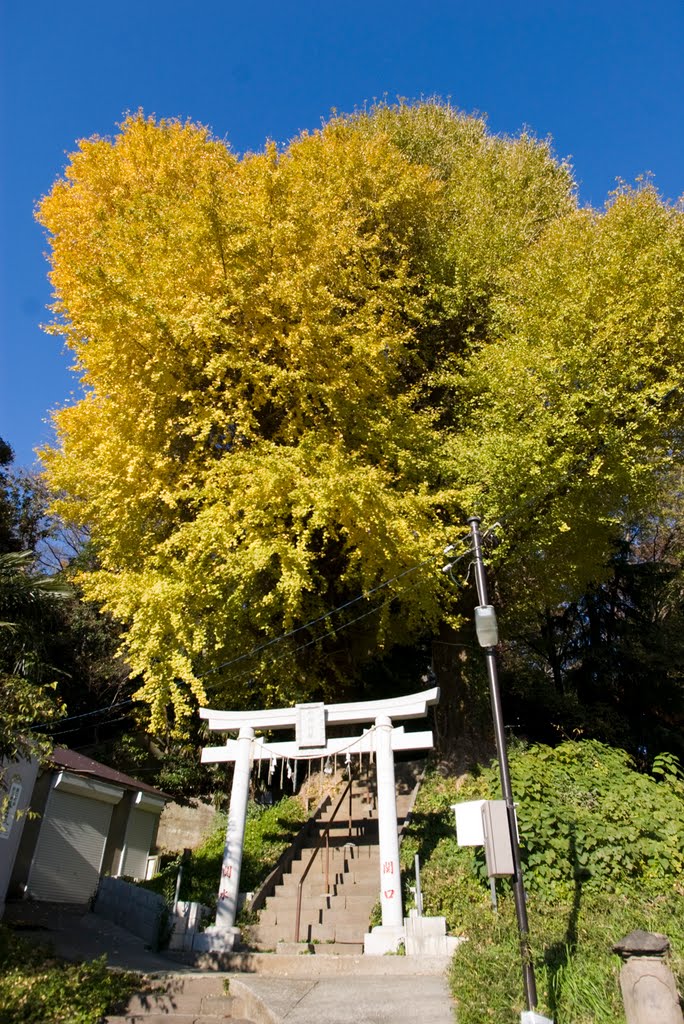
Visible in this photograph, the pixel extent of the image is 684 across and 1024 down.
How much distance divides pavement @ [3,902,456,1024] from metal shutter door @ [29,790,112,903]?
17.6 feet

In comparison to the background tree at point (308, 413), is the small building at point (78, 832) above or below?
below

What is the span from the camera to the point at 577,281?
12.5m

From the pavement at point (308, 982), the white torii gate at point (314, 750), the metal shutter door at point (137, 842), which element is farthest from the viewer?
the metal shutter door at point (137, 842)

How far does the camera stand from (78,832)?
16.0 meters

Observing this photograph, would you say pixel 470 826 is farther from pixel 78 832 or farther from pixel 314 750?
pixel 78 832

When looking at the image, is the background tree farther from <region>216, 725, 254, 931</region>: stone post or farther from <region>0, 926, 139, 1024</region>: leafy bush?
<region>0, 926, 139, 1024</region>: leafy bush

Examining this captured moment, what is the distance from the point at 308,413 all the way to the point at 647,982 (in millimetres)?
9409

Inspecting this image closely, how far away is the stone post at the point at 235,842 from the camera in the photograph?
9633mm

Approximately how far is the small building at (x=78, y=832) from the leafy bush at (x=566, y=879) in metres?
9.35

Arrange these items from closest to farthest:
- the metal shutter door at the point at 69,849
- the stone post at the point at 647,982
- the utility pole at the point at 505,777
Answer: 1. the stone post at the point at 647,982
2. the utility pole at the point at 505,777
3. the metal shutter door at the point at 69,849

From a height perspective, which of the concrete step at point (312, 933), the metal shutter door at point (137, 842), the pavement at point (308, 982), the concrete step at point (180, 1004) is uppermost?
the metal shutter door at point (137, 842)

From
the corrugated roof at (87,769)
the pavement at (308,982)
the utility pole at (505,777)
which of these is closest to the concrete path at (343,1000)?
the pavement at (308,982)

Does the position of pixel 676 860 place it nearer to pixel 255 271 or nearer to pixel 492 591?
pixel 492 591

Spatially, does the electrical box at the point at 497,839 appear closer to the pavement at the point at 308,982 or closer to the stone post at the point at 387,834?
the pavement at the point at 308,982
